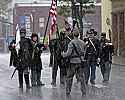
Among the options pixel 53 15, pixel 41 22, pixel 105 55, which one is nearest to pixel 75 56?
pixel 105 55

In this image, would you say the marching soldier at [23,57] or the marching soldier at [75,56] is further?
the marching soldier at [23,57]

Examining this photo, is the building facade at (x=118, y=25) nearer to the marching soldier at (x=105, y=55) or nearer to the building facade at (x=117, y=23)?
the building facade at (x=117, y=23)

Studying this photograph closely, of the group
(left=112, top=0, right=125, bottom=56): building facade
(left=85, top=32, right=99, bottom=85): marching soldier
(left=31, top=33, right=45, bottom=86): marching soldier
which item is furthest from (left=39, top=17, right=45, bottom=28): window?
(left=31, top=33, right=45, bottom=86): marching soldier

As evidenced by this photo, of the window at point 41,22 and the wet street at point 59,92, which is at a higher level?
the window at point 41,22

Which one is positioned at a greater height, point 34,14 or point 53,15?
point 34,14

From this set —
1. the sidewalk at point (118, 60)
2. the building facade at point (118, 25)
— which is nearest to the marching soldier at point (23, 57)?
the sidewalk at point (118, 60)

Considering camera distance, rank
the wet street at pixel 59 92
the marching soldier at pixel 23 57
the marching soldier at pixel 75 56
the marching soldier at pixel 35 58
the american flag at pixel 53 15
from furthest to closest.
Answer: the american flag at pixel 53 15 → the marching soldier at pixel 35 58 → the marching soldier at pixel 23 57 → the wet street at pixel 59 92 → the marching soldier at pixel 75 56

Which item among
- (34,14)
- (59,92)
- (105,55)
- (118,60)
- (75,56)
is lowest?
(118,60)

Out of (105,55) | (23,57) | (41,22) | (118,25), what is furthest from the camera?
(41,22)

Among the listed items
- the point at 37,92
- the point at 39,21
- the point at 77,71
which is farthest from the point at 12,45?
the point at 39,21

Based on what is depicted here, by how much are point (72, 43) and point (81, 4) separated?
2137 centimetres

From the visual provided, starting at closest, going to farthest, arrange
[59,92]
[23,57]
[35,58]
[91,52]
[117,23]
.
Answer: [59,92] → [23,57] → [35,58] → [91,52] → [117,23]

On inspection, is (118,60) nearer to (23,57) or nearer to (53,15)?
(53,15)

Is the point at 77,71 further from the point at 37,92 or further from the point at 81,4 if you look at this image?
the point at 81,4
